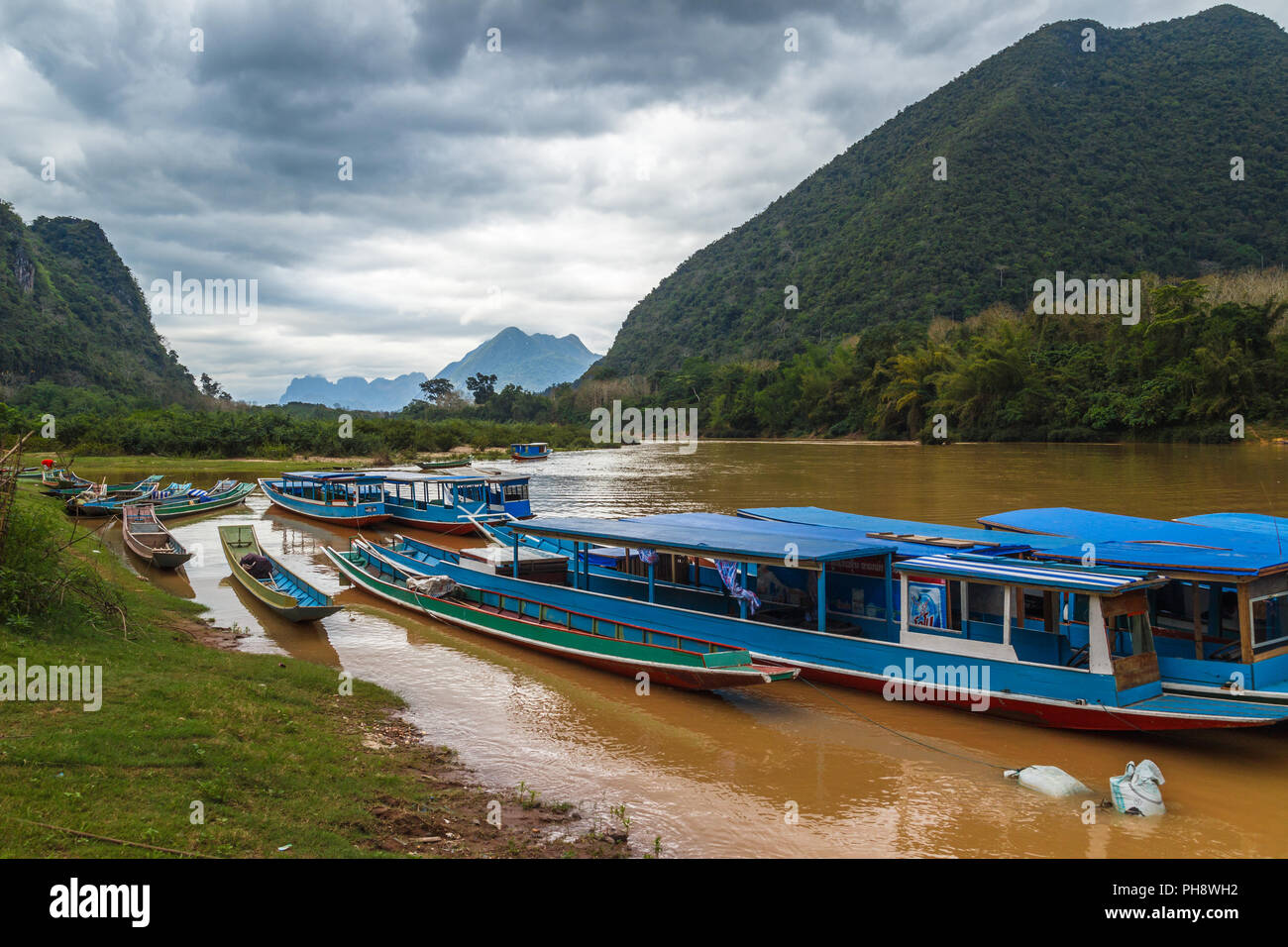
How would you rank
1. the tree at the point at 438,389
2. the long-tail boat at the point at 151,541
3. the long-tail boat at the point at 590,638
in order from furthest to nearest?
1. the tree at the point at 438,389
2. the long-tail boat at the point at 151,541
3. the long-tail boat at the point at 590,638

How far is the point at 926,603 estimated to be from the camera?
11273 millimetres

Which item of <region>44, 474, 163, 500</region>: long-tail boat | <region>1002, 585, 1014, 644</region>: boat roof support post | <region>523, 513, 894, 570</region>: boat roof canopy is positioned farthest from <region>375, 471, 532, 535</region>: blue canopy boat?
<region>1002, 585, 1014, 644</region>: boat roof support post

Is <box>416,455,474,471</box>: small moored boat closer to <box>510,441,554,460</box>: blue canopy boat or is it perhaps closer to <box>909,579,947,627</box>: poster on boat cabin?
<box>510,441,554,460</box>: blue canopy boat

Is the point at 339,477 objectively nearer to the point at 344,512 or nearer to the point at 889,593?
the point at 344,512

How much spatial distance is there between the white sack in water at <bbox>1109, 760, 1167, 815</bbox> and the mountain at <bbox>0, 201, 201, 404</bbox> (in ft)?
318

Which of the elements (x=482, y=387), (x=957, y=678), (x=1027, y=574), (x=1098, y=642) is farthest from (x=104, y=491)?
(x=482, y=387)

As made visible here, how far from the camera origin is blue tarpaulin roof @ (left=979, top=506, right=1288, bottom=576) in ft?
32.7

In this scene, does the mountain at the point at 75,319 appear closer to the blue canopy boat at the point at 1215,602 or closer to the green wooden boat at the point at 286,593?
the green wooden boat at the point at 286,593

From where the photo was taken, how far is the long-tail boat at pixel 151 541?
21047mm

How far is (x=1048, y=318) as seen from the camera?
71.2m

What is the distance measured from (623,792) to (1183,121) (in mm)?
140460

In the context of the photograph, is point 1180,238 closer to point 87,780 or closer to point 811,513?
point 811,513

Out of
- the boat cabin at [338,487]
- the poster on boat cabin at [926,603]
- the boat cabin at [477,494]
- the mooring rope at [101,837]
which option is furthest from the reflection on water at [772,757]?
the boat cabin at [338,487]

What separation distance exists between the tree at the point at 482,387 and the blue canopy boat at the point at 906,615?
128 metres
